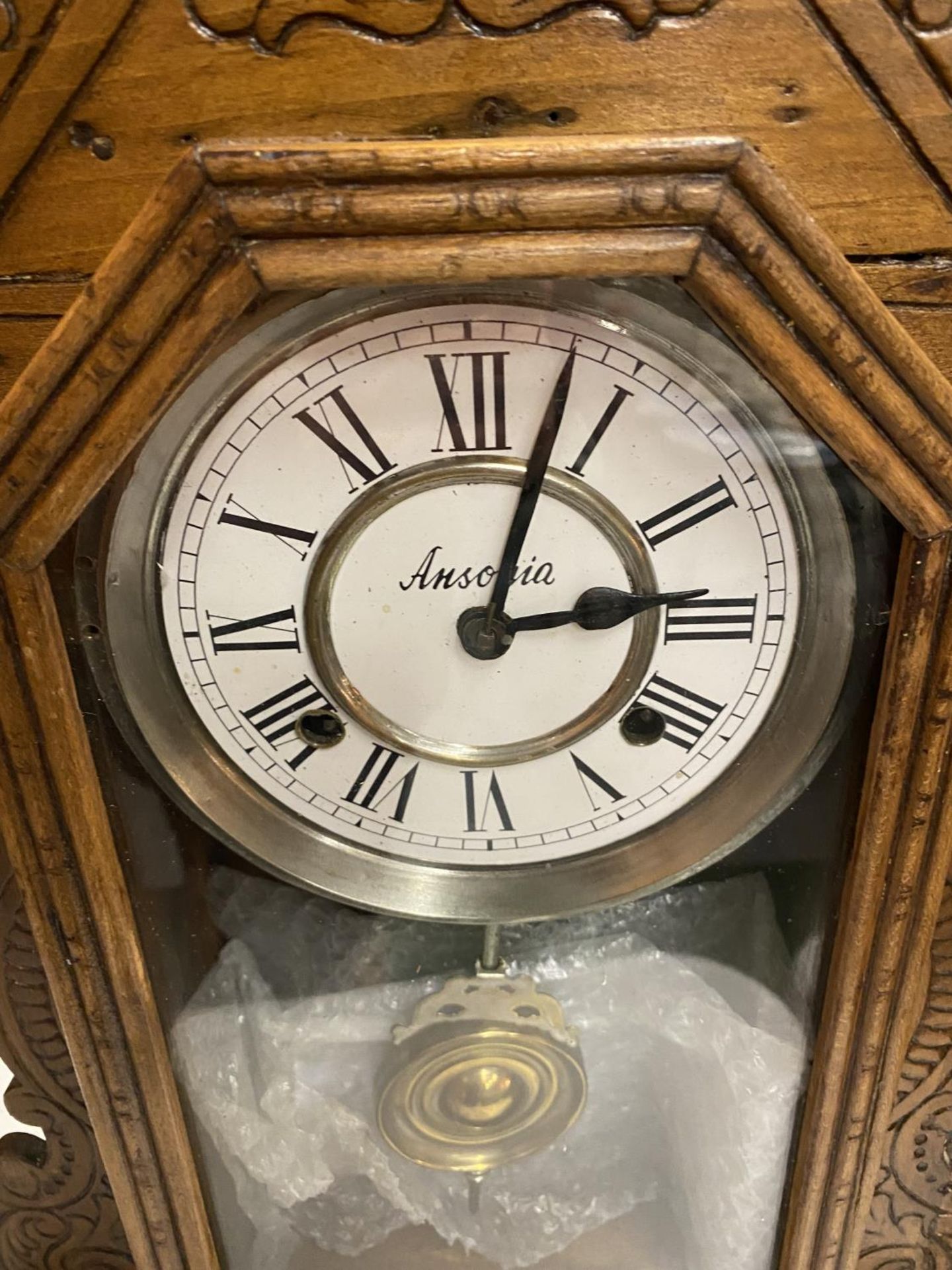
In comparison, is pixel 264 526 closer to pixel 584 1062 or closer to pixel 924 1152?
pixel 584 1062

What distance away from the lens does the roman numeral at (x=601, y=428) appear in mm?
595

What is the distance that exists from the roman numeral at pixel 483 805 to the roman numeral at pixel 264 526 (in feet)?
0.68

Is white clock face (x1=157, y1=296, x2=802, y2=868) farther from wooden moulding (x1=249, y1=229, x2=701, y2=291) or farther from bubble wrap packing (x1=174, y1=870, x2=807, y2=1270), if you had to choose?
bubble wrap packing (x1=174, y1=870, x2=807, y2=1270)

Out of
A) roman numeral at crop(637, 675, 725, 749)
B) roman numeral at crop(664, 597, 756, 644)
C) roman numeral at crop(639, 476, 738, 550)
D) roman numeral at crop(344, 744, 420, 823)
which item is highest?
roman numeral at crop(639, 476, 738, 550)

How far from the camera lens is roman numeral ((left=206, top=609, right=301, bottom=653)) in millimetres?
643

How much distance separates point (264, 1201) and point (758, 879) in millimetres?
539

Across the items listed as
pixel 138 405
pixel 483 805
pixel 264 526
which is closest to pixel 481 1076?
pixel 483 805

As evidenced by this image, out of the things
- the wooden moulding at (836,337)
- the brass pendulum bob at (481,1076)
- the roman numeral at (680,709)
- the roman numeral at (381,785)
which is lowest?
the brass pendulum bob at (481,1076)

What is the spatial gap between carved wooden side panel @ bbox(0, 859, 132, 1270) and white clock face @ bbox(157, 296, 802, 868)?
26 cm

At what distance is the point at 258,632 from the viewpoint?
0.65 meters

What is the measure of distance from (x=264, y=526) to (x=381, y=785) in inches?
8.3

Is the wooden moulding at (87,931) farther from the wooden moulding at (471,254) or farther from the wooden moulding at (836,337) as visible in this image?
the wooden moulding at (836,337)

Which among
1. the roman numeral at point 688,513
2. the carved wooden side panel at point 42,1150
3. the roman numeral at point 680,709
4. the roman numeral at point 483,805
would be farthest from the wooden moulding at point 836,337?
the carved wooden side panel at point 42,1150

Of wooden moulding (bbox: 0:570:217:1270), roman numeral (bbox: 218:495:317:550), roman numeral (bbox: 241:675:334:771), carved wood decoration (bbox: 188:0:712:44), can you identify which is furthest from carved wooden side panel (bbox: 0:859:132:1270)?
carved wood decoration (bbox: 188:0:712:44)
